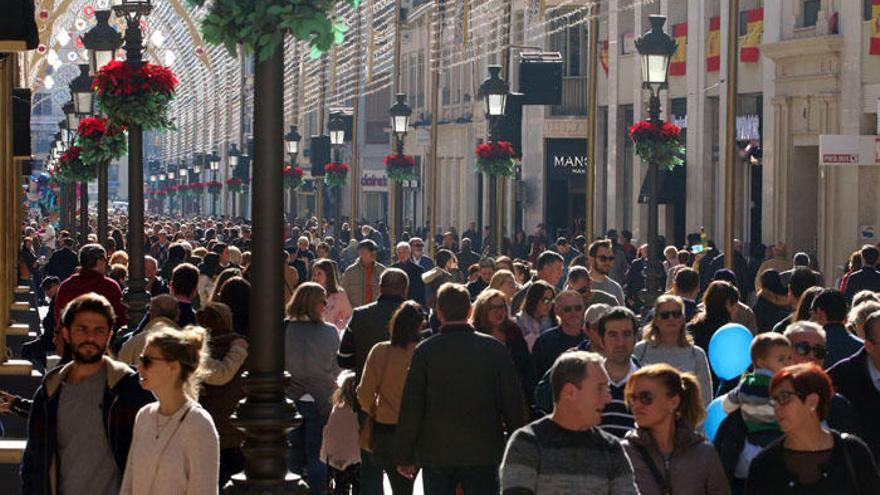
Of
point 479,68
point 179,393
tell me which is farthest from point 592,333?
point 479,68

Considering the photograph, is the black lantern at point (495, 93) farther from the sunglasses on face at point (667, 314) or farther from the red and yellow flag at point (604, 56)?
the sunglasses on face at point (667, 314)

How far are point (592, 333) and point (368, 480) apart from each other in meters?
1.96

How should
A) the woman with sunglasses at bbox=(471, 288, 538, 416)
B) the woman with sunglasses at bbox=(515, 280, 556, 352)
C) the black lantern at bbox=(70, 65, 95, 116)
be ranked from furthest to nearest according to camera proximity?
the black lantern at bbox=(70, 65, 95, 116)
the woman with sunglasses at bbox=(515, 280, 556, 352)
the woman with sunglasses at bbox=(471, 288, 538, 416)

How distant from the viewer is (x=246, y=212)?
120438mm

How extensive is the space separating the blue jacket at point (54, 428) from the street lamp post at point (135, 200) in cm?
1085

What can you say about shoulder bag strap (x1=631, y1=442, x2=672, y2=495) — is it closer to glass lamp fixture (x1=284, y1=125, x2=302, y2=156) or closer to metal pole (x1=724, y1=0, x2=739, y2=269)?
metal pole (x1=724, y1=0, x2=739, y2=269)

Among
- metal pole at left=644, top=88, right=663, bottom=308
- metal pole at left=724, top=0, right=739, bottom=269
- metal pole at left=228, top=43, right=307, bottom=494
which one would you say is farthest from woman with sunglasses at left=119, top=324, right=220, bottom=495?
metal pole at left=644, top=88, right=663, bottom=308

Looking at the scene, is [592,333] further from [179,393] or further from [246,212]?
[246,212]

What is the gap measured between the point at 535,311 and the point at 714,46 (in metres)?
30.3

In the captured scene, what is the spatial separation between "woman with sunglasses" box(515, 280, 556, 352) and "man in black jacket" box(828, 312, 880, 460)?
4800 mm

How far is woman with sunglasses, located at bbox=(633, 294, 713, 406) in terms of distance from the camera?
1266cm

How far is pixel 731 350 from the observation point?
12.6 m

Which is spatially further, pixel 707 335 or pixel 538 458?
pixel 707 335

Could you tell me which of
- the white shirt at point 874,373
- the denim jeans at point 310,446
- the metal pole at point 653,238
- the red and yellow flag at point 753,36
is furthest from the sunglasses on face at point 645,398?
the red and yellow flag at point 753,36
